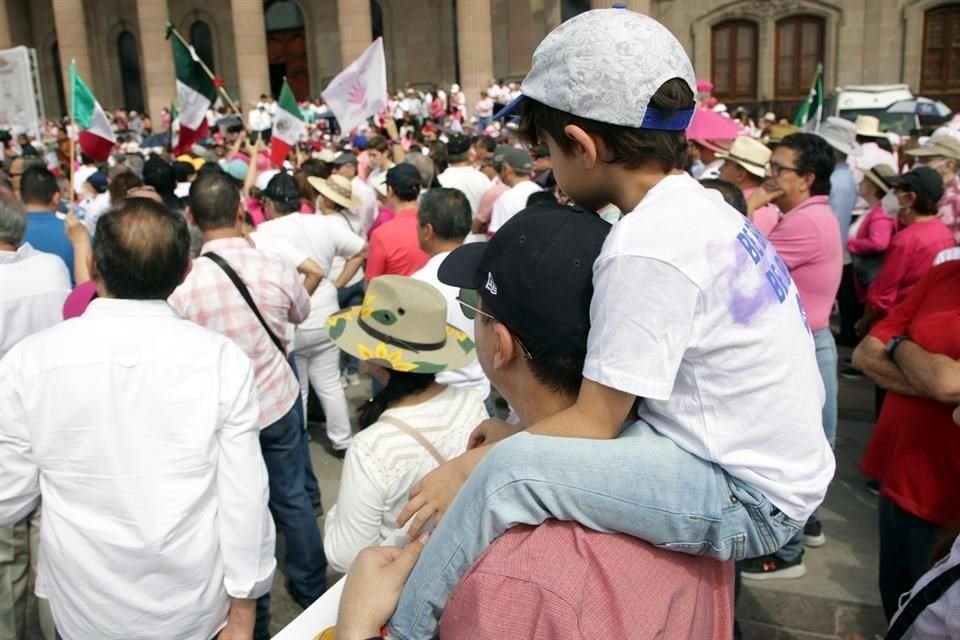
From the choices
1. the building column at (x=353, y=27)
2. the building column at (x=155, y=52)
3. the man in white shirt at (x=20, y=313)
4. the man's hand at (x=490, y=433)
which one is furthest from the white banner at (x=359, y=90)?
the building column at (x=155, y=52)

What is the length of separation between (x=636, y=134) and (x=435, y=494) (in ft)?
2.67

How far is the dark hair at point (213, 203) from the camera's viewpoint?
3945mm

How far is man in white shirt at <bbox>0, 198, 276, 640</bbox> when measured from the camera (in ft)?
7.83

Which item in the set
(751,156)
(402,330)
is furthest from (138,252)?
(751,156)

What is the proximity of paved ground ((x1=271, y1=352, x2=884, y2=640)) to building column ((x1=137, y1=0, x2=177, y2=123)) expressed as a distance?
2803cm

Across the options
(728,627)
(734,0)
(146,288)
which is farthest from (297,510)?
(734,0)

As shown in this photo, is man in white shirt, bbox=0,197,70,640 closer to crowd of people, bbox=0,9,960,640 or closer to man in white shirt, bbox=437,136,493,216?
crowd of people, bbox=0,9,960,640

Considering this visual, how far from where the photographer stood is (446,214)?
15.4 feet

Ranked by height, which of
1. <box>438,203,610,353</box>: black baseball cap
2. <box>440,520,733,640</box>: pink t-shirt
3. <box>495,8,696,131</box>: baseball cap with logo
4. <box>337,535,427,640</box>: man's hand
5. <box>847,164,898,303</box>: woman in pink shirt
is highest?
<box>495,8,696,131</box>: baseball cap with logo

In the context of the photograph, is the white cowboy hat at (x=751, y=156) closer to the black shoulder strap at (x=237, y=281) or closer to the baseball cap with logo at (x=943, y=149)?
the baseball cap with logo at (x=943, y=149)

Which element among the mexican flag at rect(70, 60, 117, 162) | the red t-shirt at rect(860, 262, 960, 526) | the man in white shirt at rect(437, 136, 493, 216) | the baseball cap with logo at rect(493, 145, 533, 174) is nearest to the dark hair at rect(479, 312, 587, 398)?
the red t-shirt at rect(860, 262, 960, 526)

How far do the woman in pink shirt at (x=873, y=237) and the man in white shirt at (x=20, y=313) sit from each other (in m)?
6.06

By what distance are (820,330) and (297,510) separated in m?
2.92

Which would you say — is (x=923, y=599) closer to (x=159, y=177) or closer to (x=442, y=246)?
(x=442, y=246)
